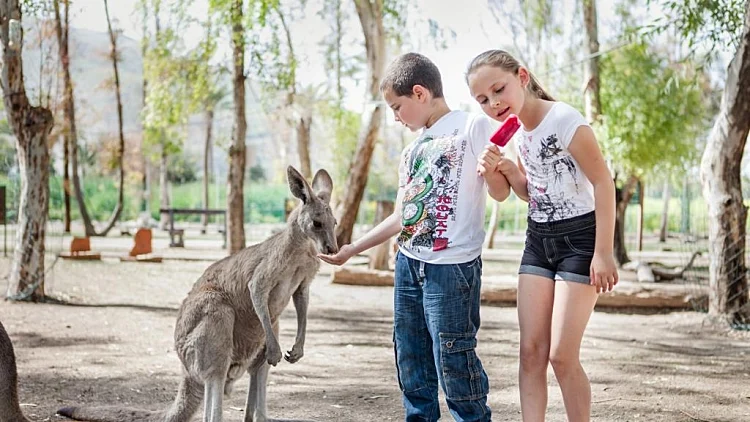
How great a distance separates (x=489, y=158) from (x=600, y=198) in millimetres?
421

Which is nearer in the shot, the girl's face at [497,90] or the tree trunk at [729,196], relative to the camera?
the girl's face at [497,90]

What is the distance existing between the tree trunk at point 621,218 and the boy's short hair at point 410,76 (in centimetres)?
1163

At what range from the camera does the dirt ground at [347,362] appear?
4445mm

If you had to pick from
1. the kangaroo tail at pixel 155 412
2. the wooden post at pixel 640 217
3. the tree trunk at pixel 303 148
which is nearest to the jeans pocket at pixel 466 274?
the kangaroo tail at pixel 155 412

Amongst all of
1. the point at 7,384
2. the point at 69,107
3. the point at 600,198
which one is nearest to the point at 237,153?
the point at 69,107

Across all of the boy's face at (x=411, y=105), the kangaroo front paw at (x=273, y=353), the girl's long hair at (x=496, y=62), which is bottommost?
the kangaroo front paw at (x=273, y=353)

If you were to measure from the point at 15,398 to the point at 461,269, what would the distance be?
1910mm

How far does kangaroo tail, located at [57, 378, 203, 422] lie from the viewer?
3.48m

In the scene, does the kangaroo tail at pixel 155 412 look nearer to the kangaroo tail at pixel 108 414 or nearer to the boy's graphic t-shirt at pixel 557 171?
the kangaroo tail at pixel 108 414

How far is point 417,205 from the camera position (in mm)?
3074

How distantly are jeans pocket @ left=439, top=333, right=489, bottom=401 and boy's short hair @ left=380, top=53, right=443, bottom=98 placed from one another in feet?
3.10

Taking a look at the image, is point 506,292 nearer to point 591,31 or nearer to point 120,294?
point 120,294

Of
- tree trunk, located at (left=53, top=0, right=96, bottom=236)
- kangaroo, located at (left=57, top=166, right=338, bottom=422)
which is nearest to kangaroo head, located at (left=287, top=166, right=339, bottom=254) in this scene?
kangaroo, located at (left=57, top=166, right=338, bottom=422)

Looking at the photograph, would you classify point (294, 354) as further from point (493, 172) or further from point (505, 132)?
point (505, 132)
